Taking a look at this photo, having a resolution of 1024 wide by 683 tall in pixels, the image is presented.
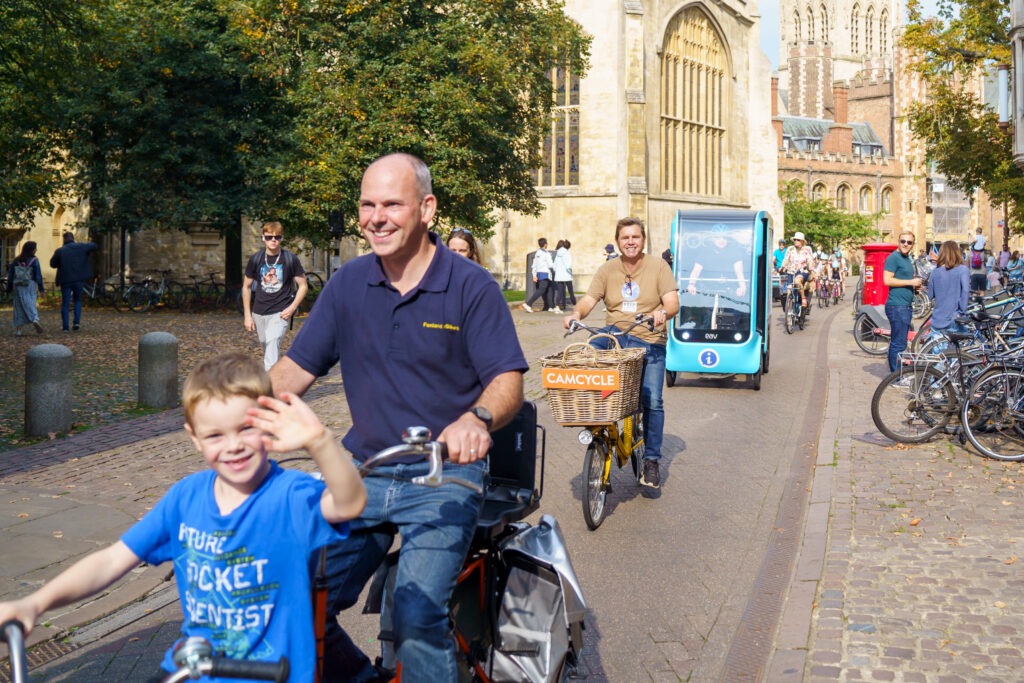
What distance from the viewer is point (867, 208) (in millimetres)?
94438

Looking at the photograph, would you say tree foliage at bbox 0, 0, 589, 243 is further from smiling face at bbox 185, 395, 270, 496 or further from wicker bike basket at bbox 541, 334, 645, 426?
smiling face at bbox 185, 395, 270, 496

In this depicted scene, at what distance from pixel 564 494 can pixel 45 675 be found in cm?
418

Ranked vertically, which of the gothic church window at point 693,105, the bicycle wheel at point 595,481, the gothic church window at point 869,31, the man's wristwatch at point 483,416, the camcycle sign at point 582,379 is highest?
the gothic church window at point 869,31

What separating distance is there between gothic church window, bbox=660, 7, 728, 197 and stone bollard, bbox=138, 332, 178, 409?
38.7 metres

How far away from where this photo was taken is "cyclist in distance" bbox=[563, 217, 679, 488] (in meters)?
8.09

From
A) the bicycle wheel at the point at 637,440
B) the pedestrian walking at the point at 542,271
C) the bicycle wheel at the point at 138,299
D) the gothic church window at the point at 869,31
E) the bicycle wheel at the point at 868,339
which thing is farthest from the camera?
the gothic church window at the point at 869,31

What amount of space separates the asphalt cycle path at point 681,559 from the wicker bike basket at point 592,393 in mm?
733

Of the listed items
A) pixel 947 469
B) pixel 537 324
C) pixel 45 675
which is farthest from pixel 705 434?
pixel 537 324

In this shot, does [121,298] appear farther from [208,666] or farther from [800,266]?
[208,666]

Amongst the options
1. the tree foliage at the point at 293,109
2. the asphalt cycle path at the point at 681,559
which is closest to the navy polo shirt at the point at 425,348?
the asphalt cycle path at the point at 681,559

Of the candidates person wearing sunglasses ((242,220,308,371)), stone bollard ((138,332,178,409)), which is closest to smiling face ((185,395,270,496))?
person wearing sunglasses ((242,220,308,371))

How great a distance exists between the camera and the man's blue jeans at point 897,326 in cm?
1441

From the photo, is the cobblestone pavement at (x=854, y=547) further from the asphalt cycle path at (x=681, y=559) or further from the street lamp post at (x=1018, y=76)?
the street lamp post at (x=1018, y=76)

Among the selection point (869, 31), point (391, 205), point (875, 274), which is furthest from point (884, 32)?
point (391, 205)
